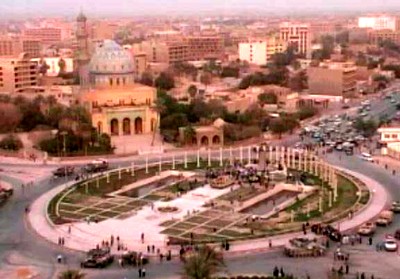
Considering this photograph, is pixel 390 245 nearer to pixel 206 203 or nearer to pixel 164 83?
pixel 206 203

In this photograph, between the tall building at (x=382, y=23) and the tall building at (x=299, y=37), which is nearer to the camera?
→ the tall building at (x=299, y=37)

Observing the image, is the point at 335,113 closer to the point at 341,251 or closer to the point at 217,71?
the point at 217,71

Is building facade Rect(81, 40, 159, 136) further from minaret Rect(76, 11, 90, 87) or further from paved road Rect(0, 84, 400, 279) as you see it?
paved road Rect(0, 84, 400, 279)

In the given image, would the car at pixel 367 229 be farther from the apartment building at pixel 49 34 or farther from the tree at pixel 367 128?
→ the apartment building at pixel 49 34

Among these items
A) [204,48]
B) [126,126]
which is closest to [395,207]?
[126,126]

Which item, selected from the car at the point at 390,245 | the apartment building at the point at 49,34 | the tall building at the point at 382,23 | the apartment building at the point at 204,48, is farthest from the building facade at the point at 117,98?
the tall building at the point at 382,23

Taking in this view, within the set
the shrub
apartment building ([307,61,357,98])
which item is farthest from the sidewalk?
apartment building ([307,61,357,98])
